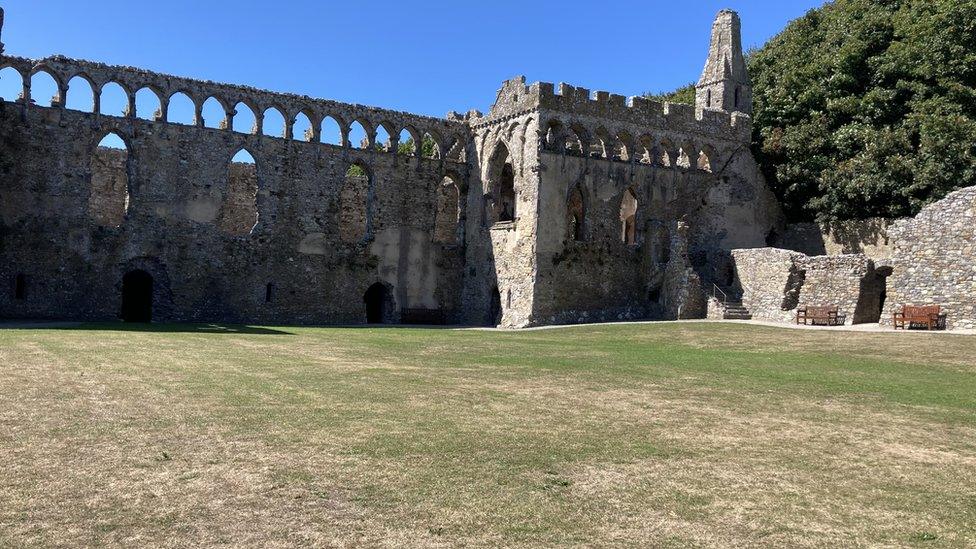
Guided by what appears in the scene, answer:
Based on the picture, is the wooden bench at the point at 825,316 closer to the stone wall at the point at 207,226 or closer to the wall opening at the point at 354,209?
the stone wall at the point at 207,226

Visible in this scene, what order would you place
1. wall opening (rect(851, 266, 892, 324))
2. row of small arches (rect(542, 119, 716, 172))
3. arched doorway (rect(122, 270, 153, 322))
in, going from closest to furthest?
1. wall opening (rect(851, 266, 892, 324))
2. arched doorway (rect(122, 270, 153, 322))
3. row of small arches (rect(542, 119, 716, 172))

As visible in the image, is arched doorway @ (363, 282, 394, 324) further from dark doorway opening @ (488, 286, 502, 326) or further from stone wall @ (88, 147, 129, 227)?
stone wall @ (88, 147, 129, 227)

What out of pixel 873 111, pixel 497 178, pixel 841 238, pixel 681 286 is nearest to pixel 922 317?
pixel 681 286

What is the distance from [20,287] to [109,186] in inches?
267

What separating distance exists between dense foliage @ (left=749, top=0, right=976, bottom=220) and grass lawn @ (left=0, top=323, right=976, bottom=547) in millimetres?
18464

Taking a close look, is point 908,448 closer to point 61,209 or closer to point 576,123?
point 576,123

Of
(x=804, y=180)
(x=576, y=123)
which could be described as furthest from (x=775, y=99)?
(x=576, y=123)

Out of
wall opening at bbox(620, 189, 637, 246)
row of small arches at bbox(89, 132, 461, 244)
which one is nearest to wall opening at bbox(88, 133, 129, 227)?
row of small arches at bbox(89, 132, 461, 244)

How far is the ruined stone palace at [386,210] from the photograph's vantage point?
29.0 meters

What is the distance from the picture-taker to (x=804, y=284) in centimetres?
2909

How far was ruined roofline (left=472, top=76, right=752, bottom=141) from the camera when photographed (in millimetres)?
32312

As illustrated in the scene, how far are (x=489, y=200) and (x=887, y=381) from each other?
73.0 feet

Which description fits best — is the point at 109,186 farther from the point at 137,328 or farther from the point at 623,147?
the point at 623,147

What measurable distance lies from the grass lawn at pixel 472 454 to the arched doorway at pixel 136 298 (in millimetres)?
17203
